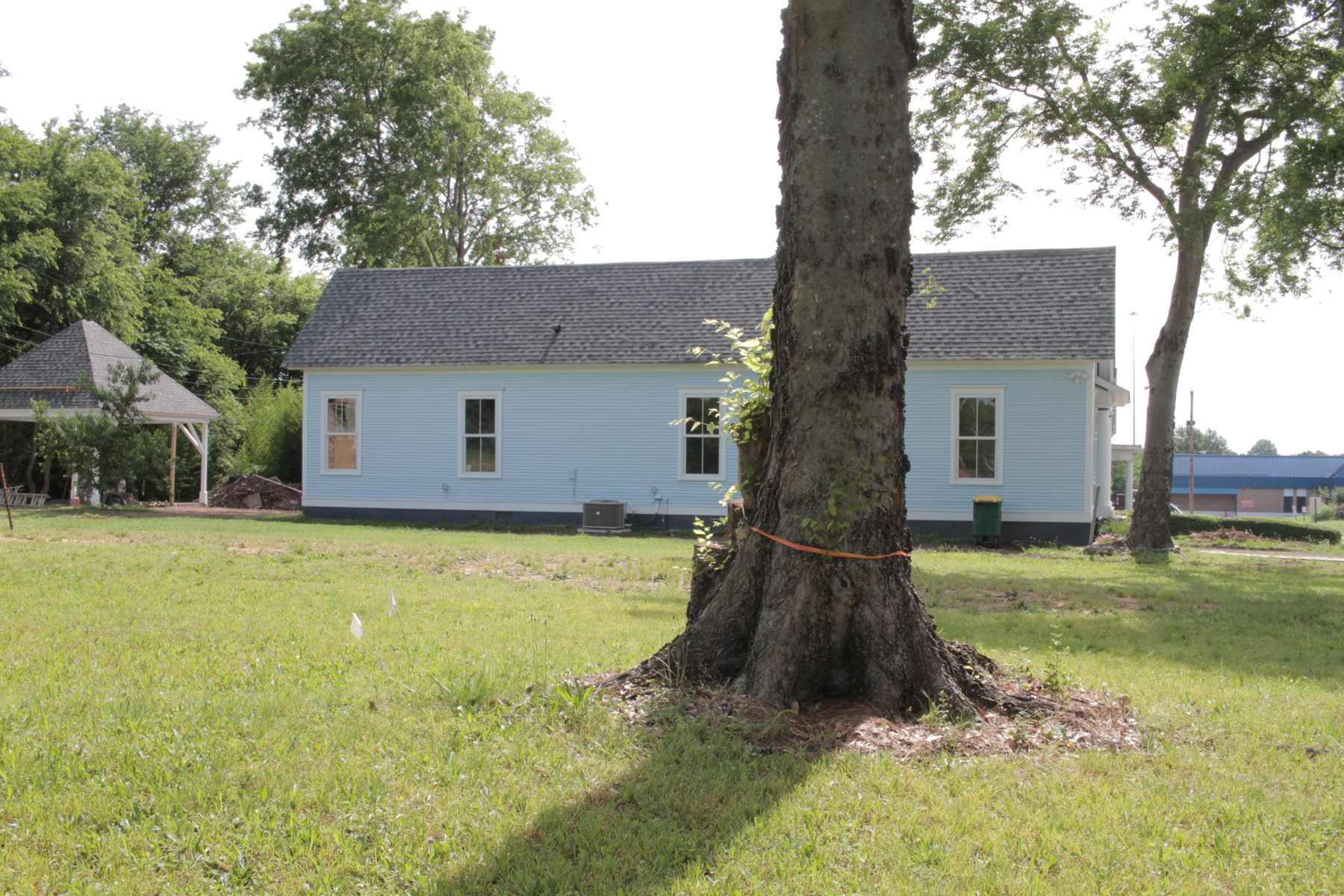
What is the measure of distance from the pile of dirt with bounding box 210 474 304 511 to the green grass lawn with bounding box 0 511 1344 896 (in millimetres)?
18513

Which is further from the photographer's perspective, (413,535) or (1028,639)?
(413,535)

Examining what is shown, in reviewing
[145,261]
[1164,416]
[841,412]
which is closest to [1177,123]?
[1164,416]

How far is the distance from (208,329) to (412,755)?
4032cm

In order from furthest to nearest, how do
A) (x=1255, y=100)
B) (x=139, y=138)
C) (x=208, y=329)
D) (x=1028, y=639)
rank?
1. (x=139, y=138)
2. (x=208, y=329)
3. (x=1255, y=100)
4. (x=1028, y=639)

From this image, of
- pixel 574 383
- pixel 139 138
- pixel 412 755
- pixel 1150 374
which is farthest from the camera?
pixel 139 138

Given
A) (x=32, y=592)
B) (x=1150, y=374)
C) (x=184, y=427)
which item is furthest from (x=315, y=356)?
(x=1150, y=374)

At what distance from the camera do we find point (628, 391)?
21094 millimetres

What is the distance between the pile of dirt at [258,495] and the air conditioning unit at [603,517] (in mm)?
9598

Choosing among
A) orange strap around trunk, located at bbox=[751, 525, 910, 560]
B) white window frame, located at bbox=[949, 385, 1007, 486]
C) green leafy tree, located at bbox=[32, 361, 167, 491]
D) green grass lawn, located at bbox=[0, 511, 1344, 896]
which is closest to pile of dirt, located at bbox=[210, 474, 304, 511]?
green leafy tree, located at bbox=[32, 361, 167, 491]

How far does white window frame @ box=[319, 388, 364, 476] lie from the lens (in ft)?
73.3

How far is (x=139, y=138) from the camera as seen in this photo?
44188 mm

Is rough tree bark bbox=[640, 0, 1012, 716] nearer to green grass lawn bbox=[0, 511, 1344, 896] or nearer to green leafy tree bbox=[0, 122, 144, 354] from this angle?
green grass lawn bbox=[0, 511, 1344, 896]

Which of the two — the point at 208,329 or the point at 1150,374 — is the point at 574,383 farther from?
the point at 208,329

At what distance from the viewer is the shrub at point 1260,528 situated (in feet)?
78.4
